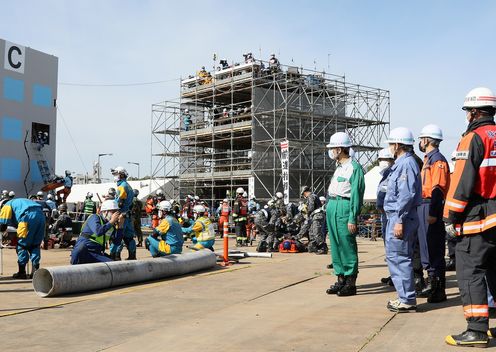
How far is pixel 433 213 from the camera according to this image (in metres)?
6.80

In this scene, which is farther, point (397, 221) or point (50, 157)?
point (50, 157)

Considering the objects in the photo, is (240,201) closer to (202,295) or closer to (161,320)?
(202,295)

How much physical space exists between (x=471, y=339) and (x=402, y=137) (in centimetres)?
274

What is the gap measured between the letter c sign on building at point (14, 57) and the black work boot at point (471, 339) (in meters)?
29.6

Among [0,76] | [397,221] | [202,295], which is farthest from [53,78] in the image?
[397,221]

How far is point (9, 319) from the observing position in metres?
6.08

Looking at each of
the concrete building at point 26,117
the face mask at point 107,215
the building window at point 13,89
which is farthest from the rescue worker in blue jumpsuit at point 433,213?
the building window at point 13,89

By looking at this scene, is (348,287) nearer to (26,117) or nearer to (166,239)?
(166,239)

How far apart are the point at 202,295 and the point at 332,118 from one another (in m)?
29.9

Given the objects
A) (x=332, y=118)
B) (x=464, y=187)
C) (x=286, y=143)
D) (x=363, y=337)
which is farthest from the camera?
(x=332, y=118)

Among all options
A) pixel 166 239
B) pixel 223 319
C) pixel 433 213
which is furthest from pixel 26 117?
pixel 433 213

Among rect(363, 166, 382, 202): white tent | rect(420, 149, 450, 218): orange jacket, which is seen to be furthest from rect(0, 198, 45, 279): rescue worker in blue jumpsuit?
rect(363, 166, 382, 202): white tent

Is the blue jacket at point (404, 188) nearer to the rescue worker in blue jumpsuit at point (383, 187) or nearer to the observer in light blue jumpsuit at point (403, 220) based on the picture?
the observer in light blue jumpsuit at point (403, 220)

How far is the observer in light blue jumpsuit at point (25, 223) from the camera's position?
945cm
